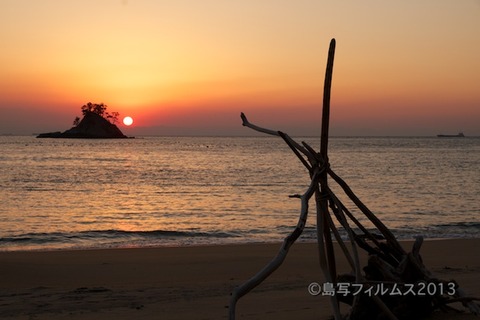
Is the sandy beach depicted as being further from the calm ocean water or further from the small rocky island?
the small rocky island

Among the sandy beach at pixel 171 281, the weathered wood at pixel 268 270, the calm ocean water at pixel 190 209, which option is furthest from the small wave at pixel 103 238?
the weathered wood at pixel 268 270

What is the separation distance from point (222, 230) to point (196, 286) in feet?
28.5

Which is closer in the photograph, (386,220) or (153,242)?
(153,242)

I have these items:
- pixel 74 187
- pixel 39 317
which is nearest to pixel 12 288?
pixel 39 317

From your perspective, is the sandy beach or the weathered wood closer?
the weathered wood

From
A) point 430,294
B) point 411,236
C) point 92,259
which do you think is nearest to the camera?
point 430,294

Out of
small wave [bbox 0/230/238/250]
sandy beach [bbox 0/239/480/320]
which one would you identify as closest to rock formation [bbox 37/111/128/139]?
small wave [bbox 0/230/238/250]

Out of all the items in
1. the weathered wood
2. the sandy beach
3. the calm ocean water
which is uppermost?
the weathered wood

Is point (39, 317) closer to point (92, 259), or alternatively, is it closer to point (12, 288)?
point (12, 288)

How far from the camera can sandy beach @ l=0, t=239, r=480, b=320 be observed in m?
6.83

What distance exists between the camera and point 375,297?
4.61 metres

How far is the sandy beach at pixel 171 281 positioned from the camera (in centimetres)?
683

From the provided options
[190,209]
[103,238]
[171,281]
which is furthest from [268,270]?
[190,209]

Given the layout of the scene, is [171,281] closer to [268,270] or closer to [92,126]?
[268,270]
